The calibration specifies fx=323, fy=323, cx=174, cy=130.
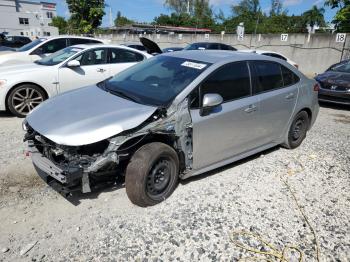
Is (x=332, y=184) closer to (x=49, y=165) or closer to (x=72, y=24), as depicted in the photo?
(x=49, y=165)

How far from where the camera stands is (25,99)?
6.73 meters

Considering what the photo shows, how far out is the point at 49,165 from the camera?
328 centimetres

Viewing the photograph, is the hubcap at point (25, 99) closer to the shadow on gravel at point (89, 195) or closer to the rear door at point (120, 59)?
the rear door at point (120, 59)

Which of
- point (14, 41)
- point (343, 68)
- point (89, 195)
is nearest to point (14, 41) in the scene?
point (14, 41)

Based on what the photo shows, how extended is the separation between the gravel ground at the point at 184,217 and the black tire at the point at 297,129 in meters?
0.78

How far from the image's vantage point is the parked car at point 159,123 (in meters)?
3.27

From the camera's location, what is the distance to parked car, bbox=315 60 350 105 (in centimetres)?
906

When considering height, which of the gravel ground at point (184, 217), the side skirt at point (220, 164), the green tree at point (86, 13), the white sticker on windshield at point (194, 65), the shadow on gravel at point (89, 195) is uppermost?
the green tree at point (86, 13)

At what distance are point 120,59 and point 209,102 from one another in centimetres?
497

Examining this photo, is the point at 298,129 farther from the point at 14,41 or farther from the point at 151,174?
the point at 14,41

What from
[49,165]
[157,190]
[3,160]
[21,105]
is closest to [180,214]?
[157,190]

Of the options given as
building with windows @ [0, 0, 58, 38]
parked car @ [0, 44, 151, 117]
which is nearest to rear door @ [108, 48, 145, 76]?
parked car @ [0, 44, 151, 117]

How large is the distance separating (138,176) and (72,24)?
48.4 meters

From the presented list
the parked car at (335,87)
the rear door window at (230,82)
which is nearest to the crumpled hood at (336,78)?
the parked car at (335,87)
